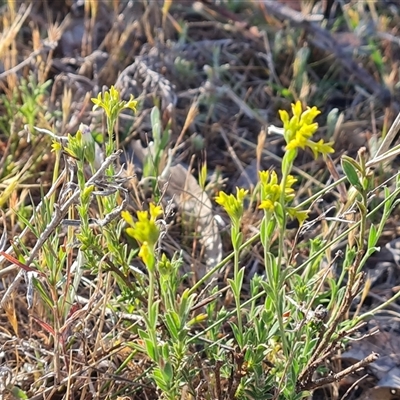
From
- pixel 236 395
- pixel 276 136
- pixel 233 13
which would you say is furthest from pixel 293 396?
pixel 233 13

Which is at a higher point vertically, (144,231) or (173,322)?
(144,231)

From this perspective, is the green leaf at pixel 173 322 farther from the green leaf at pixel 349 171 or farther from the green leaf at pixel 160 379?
the green leaf at pixel 349 171

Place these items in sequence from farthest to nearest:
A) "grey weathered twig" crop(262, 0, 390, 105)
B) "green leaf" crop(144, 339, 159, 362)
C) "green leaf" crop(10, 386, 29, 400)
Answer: "grey weathered twig" crop(262, 0, 390, 105), "green leaf" crop(10, 386, 29, 400), "green leaf" crop(144, 339, 159, 362)

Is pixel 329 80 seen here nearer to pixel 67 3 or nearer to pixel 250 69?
pixel 250 69

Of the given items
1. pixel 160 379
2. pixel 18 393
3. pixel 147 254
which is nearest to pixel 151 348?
pixel 160 379

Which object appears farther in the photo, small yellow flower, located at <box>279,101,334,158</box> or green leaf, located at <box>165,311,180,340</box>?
green leaf, located at <box>165,311,180,340</box>

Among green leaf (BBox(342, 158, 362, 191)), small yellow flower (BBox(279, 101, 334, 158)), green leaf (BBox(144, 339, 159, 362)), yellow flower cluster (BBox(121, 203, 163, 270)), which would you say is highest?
small yellow flower (BBox(279, 101, 334, 158))

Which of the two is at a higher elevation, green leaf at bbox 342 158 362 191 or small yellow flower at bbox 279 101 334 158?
small yellow flower at bbox 279 101 334 158

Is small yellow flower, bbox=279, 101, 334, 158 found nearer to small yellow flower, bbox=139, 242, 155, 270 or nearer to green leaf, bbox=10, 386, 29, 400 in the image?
small yellow flower, bbox=139, 242, 155, 270

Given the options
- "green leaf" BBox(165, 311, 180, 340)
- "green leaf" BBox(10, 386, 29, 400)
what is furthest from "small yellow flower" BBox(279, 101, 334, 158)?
"green leaf" BBox(10, 386, 29, 400)

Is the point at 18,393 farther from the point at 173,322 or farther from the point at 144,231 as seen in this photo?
the point at 144,231

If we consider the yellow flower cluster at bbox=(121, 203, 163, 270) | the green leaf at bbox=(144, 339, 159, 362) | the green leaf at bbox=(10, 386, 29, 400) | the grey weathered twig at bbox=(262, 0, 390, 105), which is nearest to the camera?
the yellow flower cluster at bbox=(121, 203, 163, 270)
